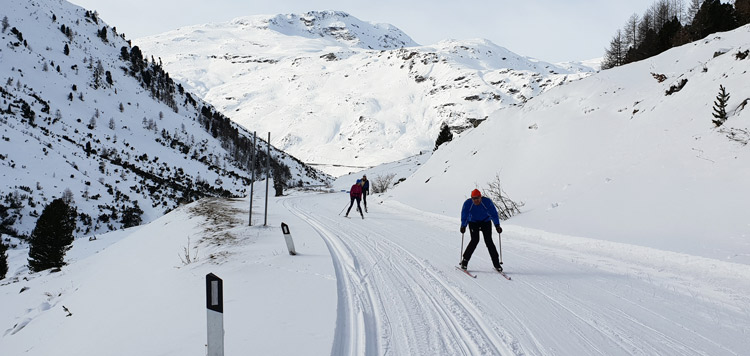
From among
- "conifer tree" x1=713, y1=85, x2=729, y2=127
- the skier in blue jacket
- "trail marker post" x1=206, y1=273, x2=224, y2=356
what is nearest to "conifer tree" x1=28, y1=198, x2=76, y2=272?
the skier in blue jacket

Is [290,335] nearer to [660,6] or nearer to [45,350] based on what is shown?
[45,350]

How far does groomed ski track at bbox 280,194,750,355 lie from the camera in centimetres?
409

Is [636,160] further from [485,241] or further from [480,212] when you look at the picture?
[485,241]

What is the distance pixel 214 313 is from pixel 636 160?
14048 mm

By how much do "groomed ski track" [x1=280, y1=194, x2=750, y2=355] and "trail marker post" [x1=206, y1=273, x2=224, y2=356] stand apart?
3.88ft

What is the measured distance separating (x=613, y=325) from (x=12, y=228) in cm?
4368

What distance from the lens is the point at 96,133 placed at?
65.7m

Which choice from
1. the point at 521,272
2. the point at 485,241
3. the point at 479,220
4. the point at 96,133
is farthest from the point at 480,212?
the point at 96,133

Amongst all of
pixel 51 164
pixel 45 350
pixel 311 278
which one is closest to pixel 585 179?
pixel 311 278

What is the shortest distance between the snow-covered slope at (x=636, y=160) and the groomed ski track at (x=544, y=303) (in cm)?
147

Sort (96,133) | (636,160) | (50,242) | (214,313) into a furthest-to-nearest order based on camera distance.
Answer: (96,133) < (50,242) < (636,160) < (214,313)

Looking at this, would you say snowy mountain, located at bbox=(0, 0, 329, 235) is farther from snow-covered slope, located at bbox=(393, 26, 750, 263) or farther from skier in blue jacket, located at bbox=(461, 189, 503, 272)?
skier in blue jacket, located at bbox=(461, 189, 503, 272)

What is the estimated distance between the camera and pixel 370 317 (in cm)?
481

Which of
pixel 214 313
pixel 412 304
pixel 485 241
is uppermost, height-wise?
pixel 485 241
